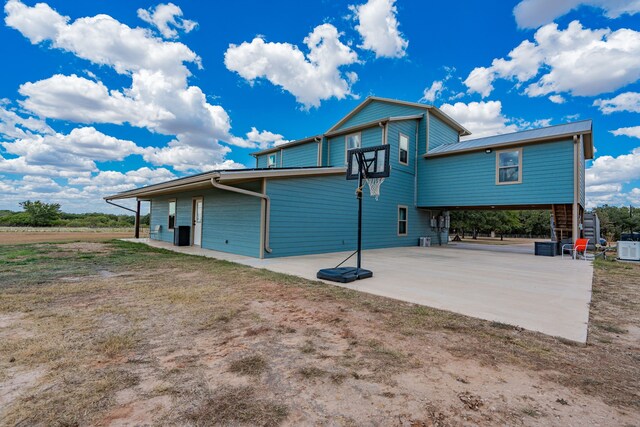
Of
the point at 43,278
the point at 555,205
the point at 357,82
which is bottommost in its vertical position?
the point at 43,278

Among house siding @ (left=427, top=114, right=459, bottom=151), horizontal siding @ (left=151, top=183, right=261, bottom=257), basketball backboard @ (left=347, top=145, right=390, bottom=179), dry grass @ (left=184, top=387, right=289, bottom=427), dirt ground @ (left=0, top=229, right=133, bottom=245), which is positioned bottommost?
dirt ground @ (left=0, top=229, right=133, bottom=245)

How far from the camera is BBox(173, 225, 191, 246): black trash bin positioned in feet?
38.7

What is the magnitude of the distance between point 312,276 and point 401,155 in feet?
30.1

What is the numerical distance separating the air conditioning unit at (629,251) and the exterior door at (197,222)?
15.4 meters

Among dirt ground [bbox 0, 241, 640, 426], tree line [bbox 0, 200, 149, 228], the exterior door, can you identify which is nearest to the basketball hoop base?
dirt ground [bbox 0, 241, 640, 426]

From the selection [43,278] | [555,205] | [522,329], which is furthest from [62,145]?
[555,205]

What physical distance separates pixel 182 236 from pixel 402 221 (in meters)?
9.88

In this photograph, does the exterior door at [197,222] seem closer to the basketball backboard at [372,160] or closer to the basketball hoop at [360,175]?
the basketball hoop at [360,175]

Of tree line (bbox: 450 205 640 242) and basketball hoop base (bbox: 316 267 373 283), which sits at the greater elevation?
tree line (bbox: 450 205 640 242)

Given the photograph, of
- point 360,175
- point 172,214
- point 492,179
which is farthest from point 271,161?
point 360,175

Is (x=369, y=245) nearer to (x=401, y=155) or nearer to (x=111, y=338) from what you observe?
(x=401, y=155)

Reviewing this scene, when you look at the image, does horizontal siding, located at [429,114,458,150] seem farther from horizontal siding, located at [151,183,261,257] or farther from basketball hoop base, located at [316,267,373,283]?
basketball hoop base, located at [316,267,373,283]

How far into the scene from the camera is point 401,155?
13.1 meters

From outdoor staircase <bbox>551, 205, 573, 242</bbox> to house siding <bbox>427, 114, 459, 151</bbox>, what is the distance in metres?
5.58
